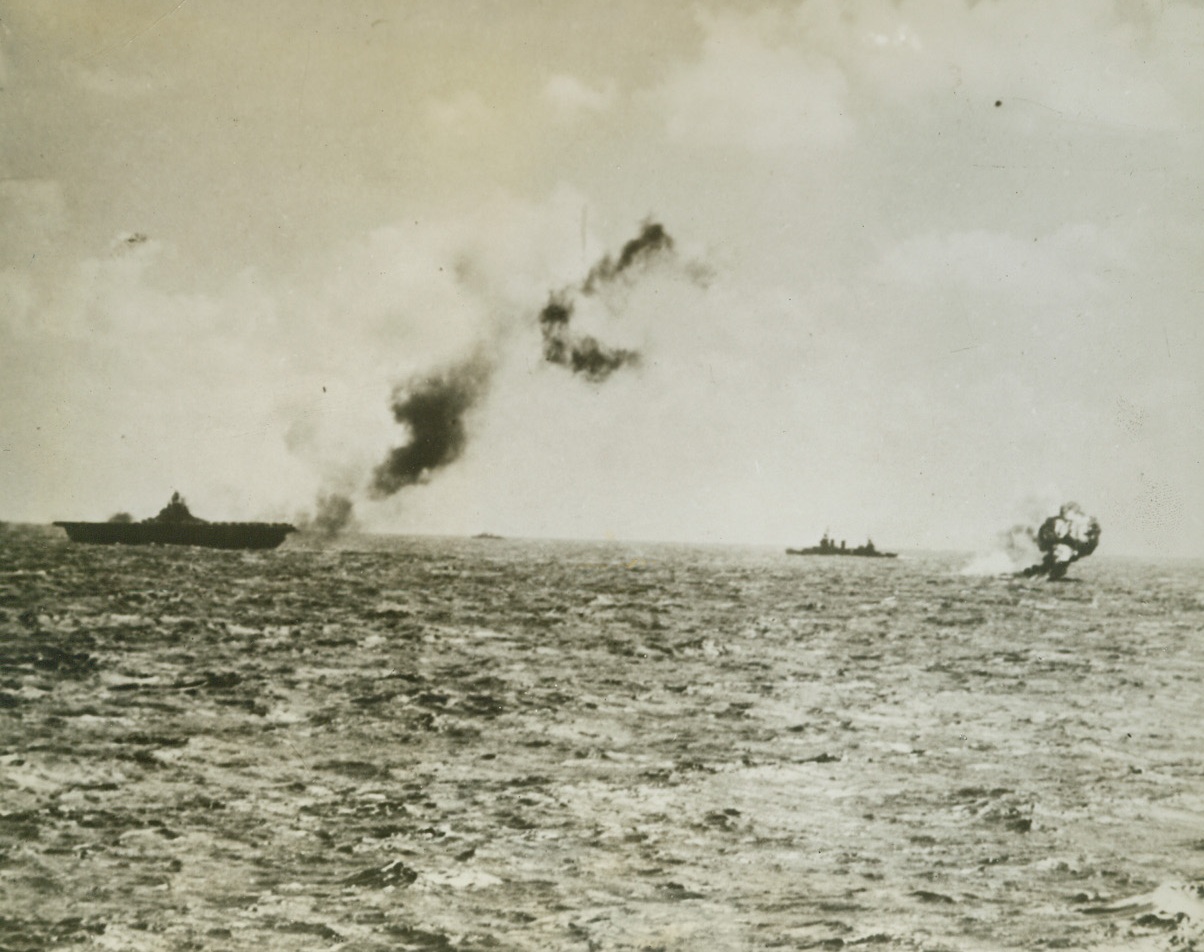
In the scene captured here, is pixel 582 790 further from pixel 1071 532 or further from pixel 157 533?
pixel 157 533

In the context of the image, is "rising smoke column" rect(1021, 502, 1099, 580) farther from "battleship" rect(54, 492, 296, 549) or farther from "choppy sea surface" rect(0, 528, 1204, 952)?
"battleship" rect(54, 492, 296, 549)

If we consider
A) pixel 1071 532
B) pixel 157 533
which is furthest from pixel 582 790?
pixel 157 533

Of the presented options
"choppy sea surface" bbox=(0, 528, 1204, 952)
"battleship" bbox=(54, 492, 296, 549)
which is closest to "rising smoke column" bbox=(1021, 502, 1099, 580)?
"choppy sea surface" bbox=(0, 528, 1204, 952)

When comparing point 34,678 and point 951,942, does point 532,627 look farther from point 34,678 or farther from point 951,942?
point 951,942

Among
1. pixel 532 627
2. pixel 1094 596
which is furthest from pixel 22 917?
pixel 1094 596

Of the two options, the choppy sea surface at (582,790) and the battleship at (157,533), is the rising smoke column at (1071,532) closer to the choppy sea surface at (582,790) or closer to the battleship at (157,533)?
the choppy sea surface at (582,790)

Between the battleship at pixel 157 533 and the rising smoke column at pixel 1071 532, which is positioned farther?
the battleship at pixel 157 533

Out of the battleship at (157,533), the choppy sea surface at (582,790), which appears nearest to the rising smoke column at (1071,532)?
the choppy sea surface at (582,790)

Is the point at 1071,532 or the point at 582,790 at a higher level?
the point at 1071,532
